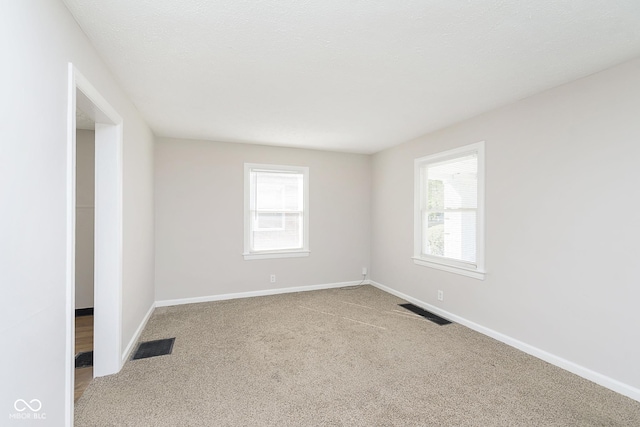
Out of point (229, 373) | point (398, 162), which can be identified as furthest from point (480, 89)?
point (229, 373)

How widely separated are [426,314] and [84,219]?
4.88 metres

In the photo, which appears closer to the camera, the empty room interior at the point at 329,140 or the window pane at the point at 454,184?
the empty room interior at the point at 329,140

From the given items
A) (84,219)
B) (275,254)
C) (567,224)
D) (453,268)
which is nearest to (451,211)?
(453,268)

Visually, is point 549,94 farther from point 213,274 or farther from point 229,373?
point 213,274

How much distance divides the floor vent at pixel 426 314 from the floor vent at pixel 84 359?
11.7ft

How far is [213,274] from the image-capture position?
4.40 metres

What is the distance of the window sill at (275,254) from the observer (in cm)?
458

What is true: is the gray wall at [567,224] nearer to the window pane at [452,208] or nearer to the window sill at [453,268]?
the window sill at [453,268]

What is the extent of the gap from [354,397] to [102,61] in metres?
3.03

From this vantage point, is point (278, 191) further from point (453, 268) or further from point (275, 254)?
point (453, 268)

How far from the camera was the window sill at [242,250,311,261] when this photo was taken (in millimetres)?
4578

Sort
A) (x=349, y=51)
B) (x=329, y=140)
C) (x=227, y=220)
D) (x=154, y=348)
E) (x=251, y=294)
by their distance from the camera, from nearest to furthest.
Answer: (x=349, y=51)
(x=154, y=348)
(x=329, y=140)
(x=227, y=220)
(x=251, y=294)

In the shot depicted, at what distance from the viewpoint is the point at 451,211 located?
3.70m

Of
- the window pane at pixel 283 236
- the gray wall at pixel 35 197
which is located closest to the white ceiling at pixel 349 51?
the gray wall at pixel 35 197
